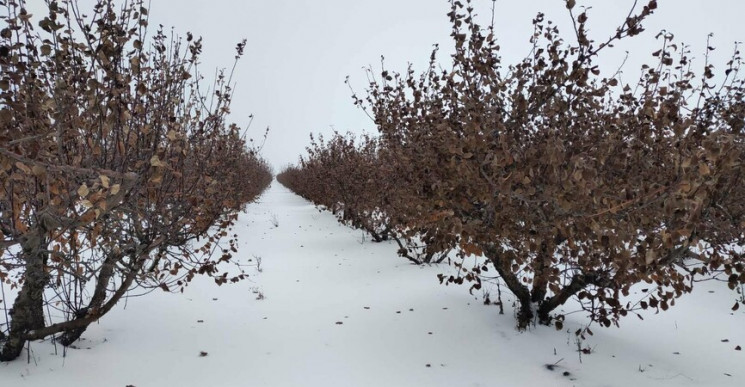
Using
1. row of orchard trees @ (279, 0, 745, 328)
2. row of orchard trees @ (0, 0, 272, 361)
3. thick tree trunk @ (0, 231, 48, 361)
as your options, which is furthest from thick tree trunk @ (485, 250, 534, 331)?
thick tree trunk @ (0, 231, 48, 361)

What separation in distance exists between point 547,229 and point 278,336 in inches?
125

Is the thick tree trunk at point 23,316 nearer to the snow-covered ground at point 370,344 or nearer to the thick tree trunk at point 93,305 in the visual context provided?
the snow-covered ground at point 370,344

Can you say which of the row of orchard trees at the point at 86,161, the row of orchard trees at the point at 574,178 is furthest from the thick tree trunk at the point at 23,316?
the row of orchard trees at the point at 574,178

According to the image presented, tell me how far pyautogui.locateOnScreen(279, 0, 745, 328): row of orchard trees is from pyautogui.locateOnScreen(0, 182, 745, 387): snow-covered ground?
1.69ft

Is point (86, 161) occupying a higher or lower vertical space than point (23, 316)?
higher

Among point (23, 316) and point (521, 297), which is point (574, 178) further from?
point (23, 316)

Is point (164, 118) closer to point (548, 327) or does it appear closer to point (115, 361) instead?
point (115, 361)

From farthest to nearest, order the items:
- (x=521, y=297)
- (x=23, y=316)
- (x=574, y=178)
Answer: (x=521, y=297), (x=23, y=316), (x=574, y=178)

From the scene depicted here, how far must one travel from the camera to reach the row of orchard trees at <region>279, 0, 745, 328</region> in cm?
231

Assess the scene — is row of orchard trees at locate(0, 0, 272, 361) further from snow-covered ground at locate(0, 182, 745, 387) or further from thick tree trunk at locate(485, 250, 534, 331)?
thick tree trunk at locate(485, 250, 534, 331)

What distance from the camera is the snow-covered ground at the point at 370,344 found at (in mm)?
3641

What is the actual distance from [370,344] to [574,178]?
299 centimetres

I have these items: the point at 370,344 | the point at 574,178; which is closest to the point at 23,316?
the point at 370,344

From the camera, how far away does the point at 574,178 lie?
224 cm
